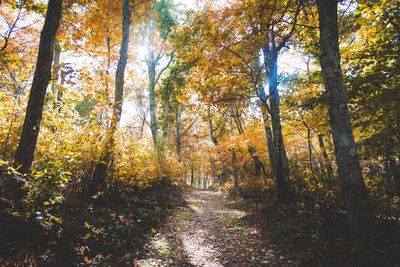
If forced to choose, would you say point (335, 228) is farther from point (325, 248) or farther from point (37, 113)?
point (37, 113)

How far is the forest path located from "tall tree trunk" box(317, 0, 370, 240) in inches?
67.7

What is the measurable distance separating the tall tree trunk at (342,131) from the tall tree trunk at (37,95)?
550cm

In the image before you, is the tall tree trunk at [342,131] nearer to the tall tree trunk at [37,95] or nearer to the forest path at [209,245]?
the forest path at [209,245]

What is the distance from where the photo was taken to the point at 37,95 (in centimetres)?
457

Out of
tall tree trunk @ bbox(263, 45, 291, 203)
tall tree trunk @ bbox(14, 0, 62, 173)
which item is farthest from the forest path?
tall tree trunk @ bbox(14, 0, 62, 173)

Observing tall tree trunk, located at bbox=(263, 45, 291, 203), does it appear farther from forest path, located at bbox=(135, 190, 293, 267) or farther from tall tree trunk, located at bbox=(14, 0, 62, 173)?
tall tree trunk, located at bbox=(14, 0, 62, 173)

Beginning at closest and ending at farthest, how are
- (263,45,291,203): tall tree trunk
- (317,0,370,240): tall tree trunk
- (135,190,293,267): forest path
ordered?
(317,0,370,240): tall tree trunk
(135,190,293,267): forest path
(263,45,291,203): tall tree trunk

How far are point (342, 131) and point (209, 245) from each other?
427 cm

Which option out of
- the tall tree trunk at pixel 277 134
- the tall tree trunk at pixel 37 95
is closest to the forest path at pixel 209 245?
the tall tree trunk at pixel 277 134

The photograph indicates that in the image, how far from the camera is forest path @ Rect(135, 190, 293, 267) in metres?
A: 5.00

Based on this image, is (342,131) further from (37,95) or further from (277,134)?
(37,95)

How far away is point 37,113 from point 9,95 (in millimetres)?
1474

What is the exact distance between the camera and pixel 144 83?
70.6ft

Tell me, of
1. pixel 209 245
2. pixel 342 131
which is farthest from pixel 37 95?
pixel 342 131
